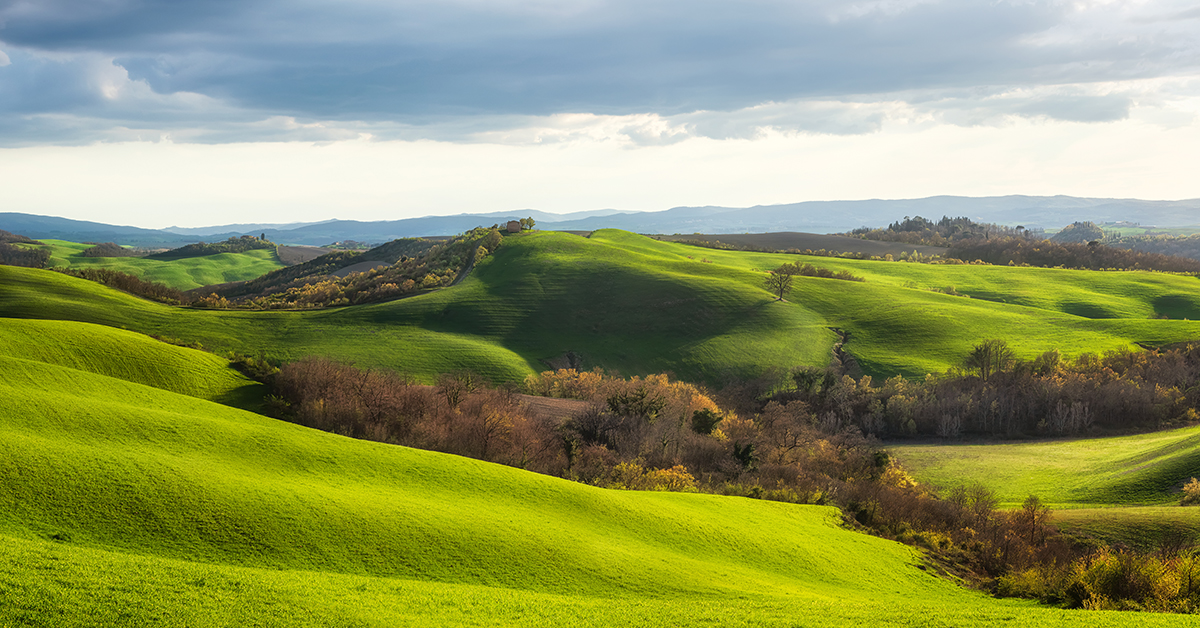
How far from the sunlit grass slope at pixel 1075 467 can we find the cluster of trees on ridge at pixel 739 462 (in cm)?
426

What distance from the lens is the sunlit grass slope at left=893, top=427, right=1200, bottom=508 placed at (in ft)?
158

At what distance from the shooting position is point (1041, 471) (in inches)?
2349

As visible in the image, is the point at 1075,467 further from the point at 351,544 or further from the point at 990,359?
the point at 351,544

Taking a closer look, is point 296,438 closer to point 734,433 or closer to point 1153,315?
point 734,433

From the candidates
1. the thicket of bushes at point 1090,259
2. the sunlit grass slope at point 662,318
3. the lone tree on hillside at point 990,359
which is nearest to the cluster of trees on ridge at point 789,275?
the sunlit grass slope at point 662,318

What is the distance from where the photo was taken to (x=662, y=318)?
106438mm

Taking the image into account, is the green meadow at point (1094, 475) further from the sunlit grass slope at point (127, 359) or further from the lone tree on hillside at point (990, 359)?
the sunlit grass slope at point (127, 359)

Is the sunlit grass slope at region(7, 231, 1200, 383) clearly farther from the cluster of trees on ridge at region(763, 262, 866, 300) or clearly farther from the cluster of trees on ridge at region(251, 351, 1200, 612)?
the cluster of trees on ridge at region(251, 351, 1200, 612)

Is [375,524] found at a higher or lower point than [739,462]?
higher

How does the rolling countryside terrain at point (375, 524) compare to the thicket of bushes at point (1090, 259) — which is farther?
the thicket of bushes at point (1090, 259)

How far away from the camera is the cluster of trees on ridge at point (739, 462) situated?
28167mm

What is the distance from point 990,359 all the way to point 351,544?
86010mm

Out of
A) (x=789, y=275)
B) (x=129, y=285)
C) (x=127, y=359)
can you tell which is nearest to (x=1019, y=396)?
(x=789, y=275)

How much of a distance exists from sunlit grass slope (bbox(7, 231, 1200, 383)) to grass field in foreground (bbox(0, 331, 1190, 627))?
50.0 meters
